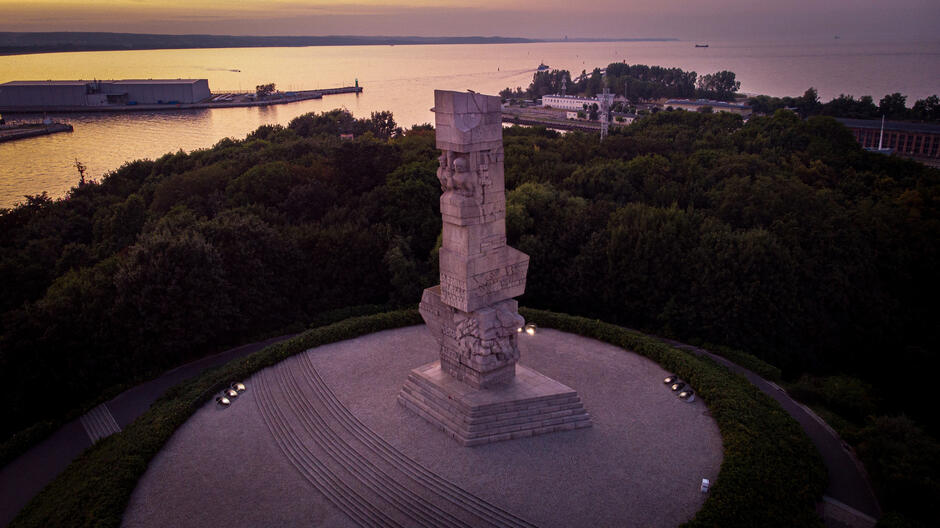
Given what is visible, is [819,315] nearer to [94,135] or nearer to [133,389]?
[133,389]

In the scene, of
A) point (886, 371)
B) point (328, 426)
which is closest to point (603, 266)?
point (886, 371)

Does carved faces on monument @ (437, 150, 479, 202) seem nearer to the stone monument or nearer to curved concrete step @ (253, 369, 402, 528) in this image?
the stone monument

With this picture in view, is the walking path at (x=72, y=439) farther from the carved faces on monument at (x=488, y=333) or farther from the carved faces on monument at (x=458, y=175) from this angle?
the carved faces on monument at (x=458, y=175)

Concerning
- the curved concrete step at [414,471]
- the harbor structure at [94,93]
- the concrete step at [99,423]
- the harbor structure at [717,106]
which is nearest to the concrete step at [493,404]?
the curved concrete step at [414,471]

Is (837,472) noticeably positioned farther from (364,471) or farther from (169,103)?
(169,103)

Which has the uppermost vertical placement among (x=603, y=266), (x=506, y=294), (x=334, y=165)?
(x=334, y=165)

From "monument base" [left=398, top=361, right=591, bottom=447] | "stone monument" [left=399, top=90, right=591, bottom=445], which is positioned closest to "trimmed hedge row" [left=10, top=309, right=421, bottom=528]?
"stone monument" [left=399, top=90, right=591, bottom=445]
